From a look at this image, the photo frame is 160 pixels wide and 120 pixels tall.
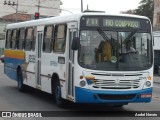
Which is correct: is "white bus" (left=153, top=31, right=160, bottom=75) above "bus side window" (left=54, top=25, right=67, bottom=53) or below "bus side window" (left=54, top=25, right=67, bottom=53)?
below

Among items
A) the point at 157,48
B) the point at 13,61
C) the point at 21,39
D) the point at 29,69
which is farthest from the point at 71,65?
the point at 157,48

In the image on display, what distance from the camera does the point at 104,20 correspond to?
12328 millimetres

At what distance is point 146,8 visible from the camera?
98.3 m

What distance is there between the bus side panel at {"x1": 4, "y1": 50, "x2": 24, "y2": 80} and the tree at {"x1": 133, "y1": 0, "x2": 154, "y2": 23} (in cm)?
7784

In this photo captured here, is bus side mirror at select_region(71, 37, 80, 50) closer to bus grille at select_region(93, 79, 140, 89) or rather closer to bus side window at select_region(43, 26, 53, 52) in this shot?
bus grille at select_region(93, 79, 140, 89)

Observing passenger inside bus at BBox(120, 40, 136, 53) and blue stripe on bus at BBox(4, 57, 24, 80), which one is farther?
blue stripe on bus at BBox(4, 57, 24, 80)

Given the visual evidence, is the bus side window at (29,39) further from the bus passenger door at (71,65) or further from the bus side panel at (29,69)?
the bus passenger door at (71,65)

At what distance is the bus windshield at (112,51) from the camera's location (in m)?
12.0

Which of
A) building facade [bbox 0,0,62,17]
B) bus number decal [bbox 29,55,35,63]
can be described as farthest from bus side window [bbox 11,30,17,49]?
building facade [bbox 0,0,62,17]

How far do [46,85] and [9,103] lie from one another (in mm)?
1319

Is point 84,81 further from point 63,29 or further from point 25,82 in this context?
point 25,82

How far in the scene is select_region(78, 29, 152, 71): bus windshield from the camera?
1199cm

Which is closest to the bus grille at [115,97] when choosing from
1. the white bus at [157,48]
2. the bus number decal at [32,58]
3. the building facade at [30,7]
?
the bus number decal at [32,58]

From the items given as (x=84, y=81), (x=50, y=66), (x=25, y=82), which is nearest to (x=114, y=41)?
(x=84, y=81)
